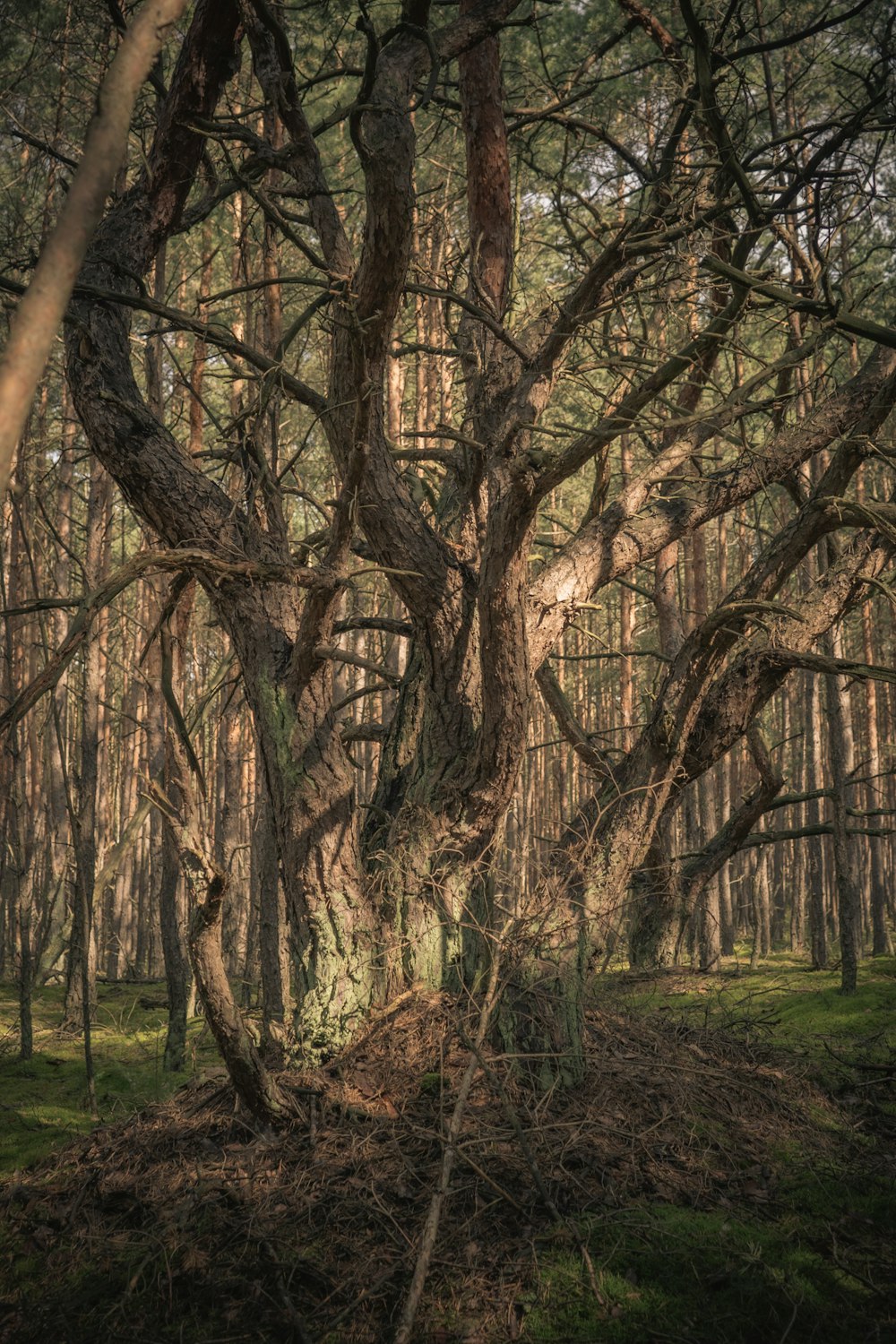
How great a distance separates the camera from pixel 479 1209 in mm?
3971

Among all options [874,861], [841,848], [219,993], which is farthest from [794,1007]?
[874,861]

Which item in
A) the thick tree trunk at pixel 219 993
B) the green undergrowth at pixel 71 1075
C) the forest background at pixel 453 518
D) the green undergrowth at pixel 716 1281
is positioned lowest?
the green undergrowth at pixel 71 1075

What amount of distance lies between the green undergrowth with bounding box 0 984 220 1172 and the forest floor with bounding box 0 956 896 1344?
151 mm

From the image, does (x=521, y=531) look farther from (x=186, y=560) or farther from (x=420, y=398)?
(x=420, y=398)

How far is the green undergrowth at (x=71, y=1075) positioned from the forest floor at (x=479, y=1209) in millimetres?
151

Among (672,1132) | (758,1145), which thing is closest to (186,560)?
(672,1132)

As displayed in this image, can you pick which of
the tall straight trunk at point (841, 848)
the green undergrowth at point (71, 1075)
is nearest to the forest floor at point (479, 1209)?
the green undergrowth at point (71, 1075)

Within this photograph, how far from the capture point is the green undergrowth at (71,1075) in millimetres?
5844

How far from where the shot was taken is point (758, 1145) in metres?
4.73

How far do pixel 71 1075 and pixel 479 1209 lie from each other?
5.25 m

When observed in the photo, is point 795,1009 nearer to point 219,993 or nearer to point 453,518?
point 453,518

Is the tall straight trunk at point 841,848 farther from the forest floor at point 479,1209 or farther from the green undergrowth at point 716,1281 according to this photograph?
the green undergrowth at point 716,1281

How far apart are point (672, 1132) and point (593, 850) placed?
1535mm

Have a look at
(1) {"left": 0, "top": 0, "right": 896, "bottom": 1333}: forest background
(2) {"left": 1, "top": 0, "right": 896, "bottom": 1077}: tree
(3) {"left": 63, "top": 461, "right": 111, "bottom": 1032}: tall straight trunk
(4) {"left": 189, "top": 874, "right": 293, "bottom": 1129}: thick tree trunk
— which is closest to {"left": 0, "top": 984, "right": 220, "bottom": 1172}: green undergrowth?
(3) {"left": 63, "top": 461, "right": 111, "bottom": 1032}: tall straight trunk
